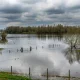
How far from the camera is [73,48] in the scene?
91500mm

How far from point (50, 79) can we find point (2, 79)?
28.2 ft

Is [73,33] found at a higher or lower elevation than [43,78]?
higher

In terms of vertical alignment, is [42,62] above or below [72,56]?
above

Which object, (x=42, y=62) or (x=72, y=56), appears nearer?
(x=42, y=62)

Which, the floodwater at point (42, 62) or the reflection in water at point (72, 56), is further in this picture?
the reflection in water at point (72, 56)

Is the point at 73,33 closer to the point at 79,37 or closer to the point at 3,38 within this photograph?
the point at 79,37

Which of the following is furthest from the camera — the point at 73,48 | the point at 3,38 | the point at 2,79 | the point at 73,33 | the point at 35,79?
the point at 3,38

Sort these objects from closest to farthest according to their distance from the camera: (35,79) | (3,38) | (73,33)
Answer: (35,79) < (73,33) < (3,38)

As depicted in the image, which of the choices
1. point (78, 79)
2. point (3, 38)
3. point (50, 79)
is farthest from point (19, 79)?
point (3, 38)

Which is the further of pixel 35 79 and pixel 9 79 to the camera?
pixel 35 79

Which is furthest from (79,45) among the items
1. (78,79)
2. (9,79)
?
(9,79)

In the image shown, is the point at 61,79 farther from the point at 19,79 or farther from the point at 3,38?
the point at 3,38

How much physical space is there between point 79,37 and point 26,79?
207ft

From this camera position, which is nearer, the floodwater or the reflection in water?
the floodwater
